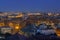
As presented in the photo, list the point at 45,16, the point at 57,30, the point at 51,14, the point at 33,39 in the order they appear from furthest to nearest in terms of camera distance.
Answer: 1. the point at 45,16
2. the point at 51,14
3. the point at 57,30
4. the point at 33,39

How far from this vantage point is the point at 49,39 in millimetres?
3279

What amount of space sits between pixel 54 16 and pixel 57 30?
58.2 inches

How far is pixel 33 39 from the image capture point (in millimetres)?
3193

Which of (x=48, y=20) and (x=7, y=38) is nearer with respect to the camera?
(x=7, y=38)

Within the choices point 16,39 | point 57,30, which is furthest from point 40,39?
point 57,30

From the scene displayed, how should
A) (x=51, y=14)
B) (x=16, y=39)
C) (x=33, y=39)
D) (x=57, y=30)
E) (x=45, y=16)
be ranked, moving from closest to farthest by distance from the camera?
(x=16, y=39)
(x=33, y=39)
(x=57, y=30)
(x=51, y=14)
(x=45, y=16)

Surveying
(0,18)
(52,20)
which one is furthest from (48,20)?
(0,18)

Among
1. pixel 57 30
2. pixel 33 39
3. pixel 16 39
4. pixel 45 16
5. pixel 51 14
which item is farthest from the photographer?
pixel 45 16

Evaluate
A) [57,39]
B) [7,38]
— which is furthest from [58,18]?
[7,38]

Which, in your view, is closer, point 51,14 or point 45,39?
point 45,39

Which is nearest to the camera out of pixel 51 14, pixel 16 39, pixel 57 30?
pixel 16 39

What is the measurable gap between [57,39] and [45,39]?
18cm

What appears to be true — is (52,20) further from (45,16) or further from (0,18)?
(0,18)

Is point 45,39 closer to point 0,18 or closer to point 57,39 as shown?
point 57,39
